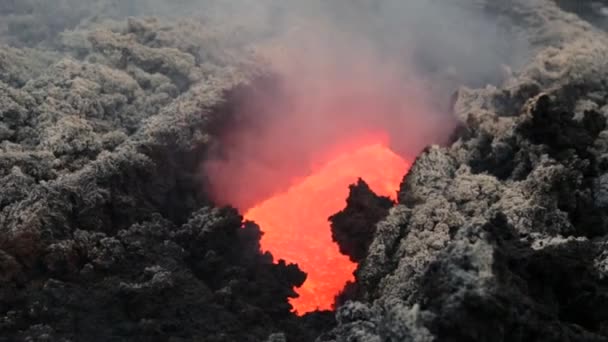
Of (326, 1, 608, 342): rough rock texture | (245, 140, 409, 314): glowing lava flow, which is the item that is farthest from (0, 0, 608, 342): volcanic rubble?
(245, 140, 409, 314): glowing lava flow

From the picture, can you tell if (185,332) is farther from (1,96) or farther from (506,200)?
(1,96)

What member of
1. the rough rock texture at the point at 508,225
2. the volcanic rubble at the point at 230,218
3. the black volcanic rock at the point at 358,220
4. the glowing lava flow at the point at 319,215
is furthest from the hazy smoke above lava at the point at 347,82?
the black volcanic rock at the point at 358,220

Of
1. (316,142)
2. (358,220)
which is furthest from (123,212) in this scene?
(316,142)

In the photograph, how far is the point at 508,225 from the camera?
805 cm

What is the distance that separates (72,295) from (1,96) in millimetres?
4477

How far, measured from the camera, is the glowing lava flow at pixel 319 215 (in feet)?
36.3

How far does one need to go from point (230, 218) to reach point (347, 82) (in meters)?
5.53

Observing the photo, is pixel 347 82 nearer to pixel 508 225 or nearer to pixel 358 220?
pixel 358 220

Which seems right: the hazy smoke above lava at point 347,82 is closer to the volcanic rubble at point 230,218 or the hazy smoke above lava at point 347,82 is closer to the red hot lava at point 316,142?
the red hot lava at point 316,142

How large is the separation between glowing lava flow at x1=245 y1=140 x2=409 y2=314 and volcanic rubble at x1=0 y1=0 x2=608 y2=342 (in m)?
0.41

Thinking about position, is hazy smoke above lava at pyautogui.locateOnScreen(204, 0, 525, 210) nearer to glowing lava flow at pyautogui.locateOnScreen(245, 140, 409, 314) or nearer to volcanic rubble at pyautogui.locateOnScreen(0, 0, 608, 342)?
glowing lava flow at pyautogui.locateOnScreen(245, 140, 409, 314)

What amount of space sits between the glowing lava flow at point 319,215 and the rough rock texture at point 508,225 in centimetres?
107

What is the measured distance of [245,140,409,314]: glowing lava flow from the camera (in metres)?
11.1

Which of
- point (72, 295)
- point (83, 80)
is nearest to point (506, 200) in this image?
point (72, 295)
